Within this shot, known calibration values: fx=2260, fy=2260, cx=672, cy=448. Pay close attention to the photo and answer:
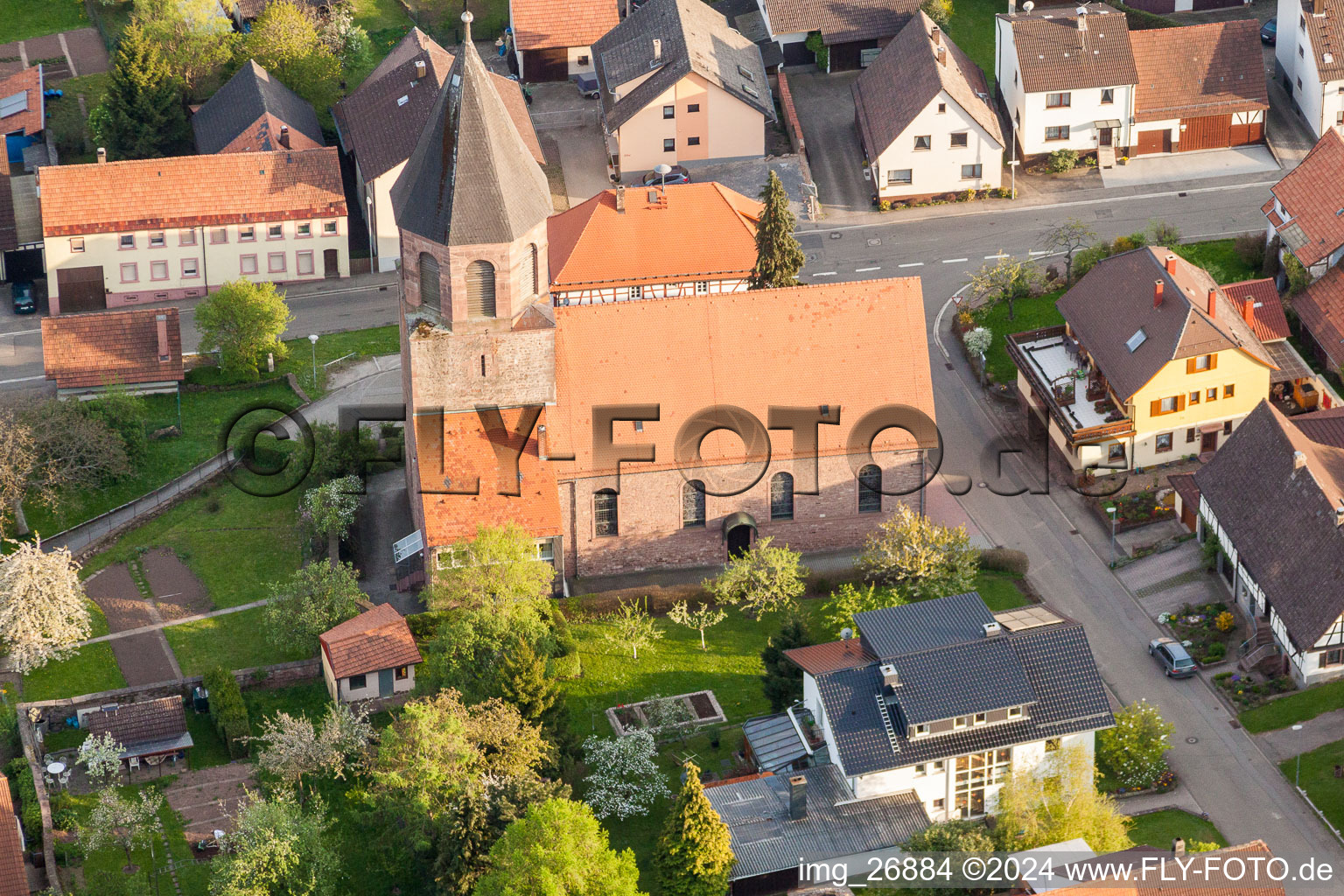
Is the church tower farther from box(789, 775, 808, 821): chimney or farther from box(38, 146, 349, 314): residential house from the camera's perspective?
box(38, 146, 349, 314): residential house

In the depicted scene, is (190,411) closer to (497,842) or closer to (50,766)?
(50,766)

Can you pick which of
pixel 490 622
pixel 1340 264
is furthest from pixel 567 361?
pixel 1340 264

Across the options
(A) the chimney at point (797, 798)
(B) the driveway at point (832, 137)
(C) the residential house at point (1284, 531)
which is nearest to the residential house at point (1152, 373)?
(C) the residential house at point (1284, 531)

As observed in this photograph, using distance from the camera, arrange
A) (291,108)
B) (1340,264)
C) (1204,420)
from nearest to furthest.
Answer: (1204,420) < (1340,264) < (291,108)

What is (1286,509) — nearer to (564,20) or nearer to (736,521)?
(736,521)

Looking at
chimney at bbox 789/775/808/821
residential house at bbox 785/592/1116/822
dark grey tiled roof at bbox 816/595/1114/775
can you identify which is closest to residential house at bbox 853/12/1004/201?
residential house at bbox 785/592/1116/822

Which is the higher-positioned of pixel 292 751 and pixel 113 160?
pixel 113 160

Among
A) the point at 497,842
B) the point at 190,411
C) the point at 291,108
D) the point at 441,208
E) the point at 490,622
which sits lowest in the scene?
the point at 497,842
